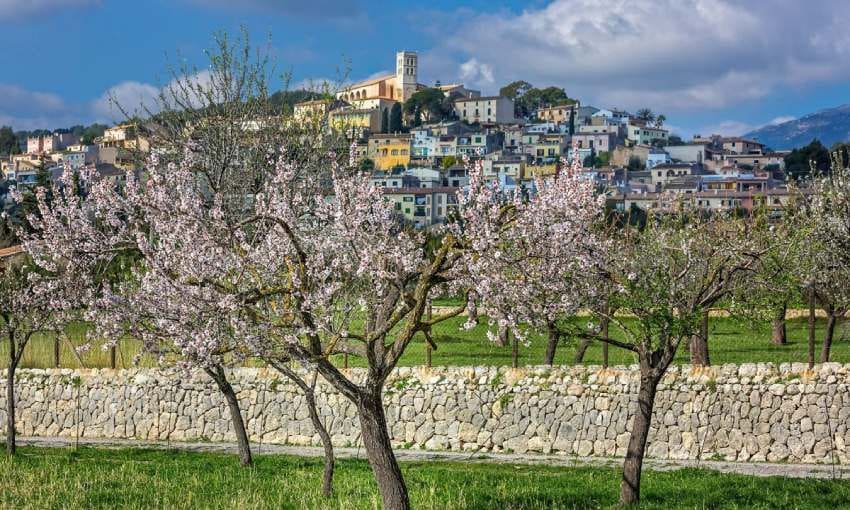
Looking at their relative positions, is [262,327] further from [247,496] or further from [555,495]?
[555,495]

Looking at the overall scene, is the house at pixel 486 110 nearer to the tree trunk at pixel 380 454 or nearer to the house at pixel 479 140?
the house at pixel 479 140

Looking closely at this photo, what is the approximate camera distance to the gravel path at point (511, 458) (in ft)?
52.6

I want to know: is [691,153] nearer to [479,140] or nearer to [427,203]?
[479,140]

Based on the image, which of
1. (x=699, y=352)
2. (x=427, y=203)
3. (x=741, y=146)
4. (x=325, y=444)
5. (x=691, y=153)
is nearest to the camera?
(x=325, y=444)

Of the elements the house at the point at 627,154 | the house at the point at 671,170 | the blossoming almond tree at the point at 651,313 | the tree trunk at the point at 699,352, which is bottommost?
the tree trunk at the point at 699,352

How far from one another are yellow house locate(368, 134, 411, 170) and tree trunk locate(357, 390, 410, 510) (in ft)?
475

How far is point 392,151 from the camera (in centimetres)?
16188

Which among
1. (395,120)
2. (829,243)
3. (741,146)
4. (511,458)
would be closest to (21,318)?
(511,458)

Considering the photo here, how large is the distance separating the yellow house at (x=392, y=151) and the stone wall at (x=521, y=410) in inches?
5271

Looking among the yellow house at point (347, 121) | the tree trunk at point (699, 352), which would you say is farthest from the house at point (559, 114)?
the tree trunk at point (699, 352)

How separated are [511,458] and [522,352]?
668cm

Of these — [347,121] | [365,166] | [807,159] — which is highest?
[807,159]

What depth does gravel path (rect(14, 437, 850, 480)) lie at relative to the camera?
16031 millimetres

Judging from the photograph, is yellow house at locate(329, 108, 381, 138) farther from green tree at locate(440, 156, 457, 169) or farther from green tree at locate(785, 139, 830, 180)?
green tree at locate(440, 156, 457, 169)
